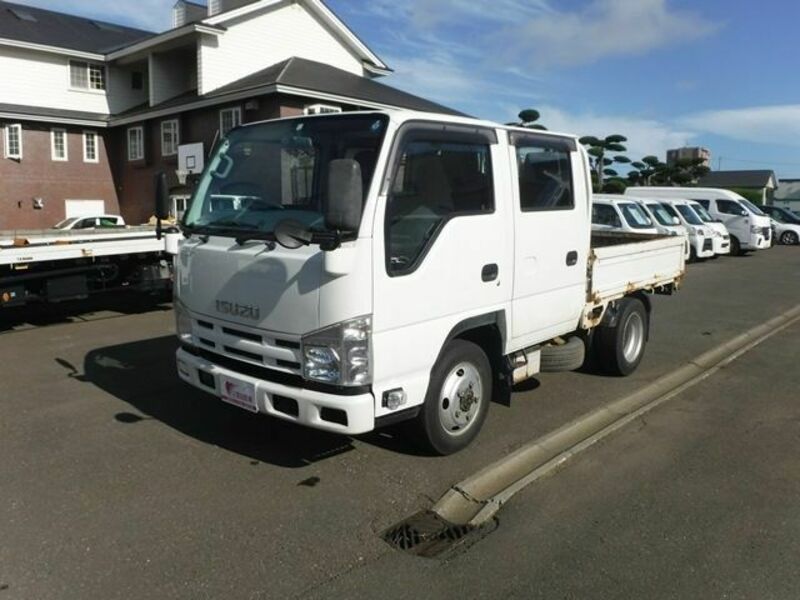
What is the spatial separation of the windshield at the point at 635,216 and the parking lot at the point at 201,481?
1077 cm

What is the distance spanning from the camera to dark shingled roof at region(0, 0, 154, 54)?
30375 millimetres

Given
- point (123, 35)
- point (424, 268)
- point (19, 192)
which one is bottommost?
point (424, 268)

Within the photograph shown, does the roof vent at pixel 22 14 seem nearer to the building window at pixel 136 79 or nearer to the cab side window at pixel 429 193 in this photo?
the building window at pixel 136 79

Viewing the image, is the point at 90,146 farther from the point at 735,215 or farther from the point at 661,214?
the point at 735,215

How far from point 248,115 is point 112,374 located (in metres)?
19.8

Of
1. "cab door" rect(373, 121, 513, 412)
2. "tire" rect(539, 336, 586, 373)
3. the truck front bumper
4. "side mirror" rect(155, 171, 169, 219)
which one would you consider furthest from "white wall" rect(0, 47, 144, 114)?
"cab door" rect(373, 121, 513, 412)

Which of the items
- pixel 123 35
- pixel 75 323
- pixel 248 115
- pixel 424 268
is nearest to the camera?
pixel 424 268

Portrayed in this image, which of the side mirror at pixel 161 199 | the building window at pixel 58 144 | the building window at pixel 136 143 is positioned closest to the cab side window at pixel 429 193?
the side mirror at pixel 161 199

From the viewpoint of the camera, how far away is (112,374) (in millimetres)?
7098

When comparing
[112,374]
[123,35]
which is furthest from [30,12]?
[112,374]

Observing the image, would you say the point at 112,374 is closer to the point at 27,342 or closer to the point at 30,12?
the point at 27,342

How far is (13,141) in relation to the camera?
29.6 meters

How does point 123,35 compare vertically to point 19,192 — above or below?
above

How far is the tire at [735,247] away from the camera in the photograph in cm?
2470
